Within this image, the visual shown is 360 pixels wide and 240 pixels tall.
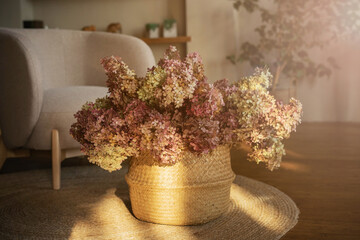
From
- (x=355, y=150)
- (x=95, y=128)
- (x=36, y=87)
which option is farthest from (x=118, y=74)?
(x=355, y=150)

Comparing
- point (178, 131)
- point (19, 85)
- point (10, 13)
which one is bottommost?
point (178, 131)

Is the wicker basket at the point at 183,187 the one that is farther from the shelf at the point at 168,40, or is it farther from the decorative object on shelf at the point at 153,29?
the decorative object on shelf at the point at 153,29

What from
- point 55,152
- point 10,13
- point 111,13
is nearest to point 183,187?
point 55,152

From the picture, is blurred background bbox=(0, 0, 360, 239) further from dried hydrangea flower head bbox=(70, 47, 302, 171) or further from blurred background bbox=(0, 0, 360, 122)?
dried hydrangea flower head bbox=(70, 47, 302, 171)

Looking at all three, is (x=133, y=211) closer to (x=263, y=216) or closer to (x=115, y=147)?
(x=115, y=147)

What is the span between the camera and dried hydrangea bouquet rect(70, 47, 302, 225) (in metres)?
1.10

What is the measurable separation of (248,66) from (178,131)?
9.05 ft

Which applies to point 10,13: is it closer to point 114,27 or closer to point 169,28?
point 114,27

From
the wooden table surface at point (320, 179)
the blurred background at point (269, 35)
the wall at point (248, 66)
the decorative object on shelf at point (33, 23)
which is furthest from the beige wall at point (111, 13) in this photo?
the wooden table surface at point (320, 179)

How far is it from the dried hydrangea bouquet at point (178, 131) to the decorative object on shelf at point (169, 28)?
8.55 feet

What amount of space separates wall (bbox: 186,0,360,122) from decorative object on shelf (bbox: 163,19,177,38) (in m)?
0.15

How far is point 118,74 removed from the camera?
1.20 metres

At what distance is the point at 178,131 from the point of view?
114 cm

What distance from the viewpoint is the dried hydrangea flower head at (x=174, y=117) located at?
1.09m
